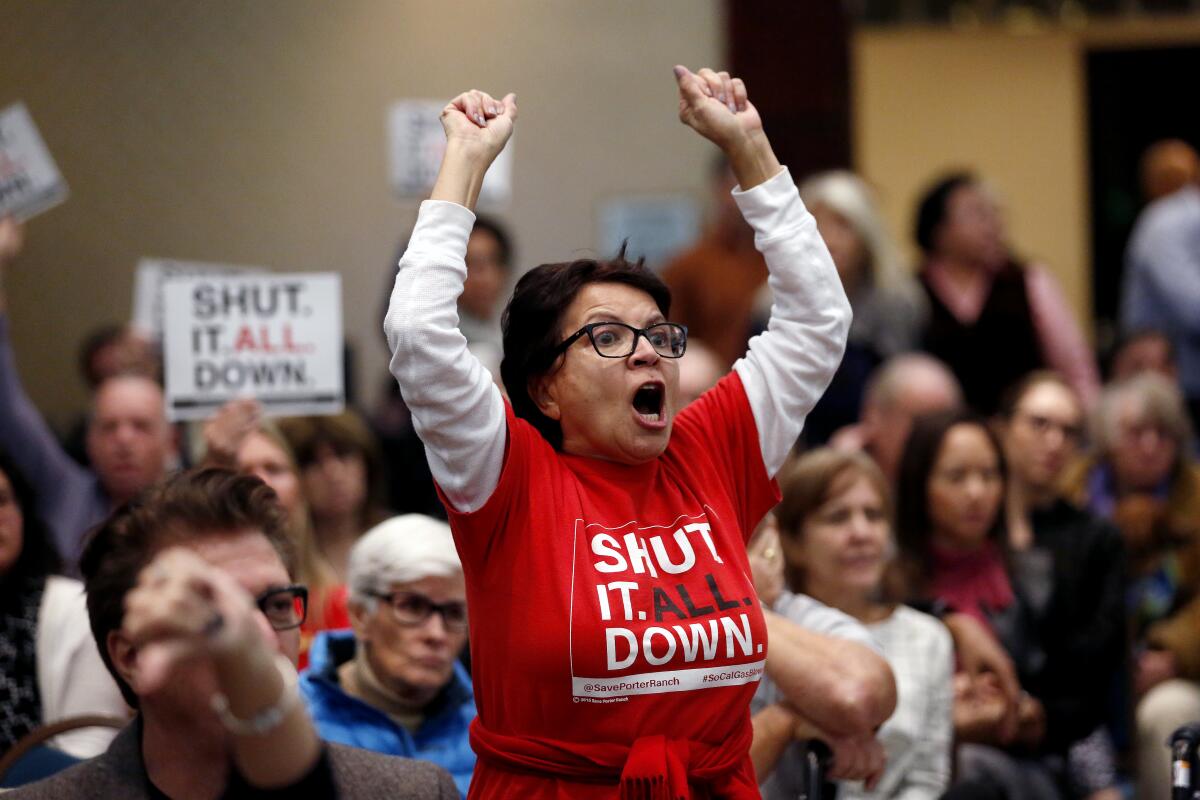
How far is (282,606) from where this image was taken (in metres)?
2.76

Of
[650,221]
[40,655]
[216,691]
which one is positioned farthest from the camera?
[650,221]

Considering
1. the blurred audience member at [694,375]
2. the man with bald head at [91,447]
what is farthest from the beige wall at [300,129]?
the blurred audience member at [694,375]

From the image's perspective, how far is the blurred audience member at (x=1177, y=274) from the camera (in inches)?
301

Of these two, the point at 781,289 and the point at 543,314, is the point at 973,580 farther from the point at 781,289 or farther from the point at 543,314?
the point at 543,314

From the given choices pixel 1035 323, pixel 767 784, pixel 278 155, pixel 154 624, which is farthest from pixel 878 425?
pixel 154 624

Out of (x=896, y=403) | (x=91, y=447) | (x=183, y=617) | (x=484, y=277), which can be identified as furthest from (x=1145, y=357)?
(x=183, y=617)

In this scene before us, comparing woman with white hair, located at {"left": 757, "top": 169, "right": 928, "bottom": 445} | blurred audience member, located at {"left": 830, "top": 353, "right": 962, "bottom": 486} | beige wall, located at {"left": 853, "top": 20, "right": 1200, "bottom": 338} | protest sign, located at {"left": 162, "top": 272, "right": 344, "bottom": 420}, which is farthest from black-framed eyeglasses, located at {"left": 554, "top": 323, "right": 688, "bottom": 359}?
beige wall, located at {"left": 853, "top": 20, "right": 1200, "bottom": 338}

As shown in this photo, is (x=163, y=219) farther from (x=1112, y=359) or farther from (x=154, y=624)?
(x=154, y=624)

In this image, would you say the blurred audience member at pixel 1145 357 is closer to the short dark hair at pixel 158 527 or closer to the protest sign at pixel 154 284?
the protest sign at pixel 154 284

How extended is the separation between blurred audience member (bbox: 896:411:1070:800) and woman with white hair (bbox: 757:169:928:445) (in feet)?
4.48

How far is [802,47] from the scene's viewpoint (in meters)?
8.76

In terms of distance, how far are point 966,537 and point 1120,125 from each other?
21.5 ft

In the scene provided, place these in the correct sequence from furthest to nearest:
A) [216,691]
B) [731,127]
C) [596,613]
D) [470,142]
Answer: [731,127] < [470,142] < [596,613] < [216,691]

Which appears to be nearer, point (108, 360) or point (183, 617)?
point (183, 617)
